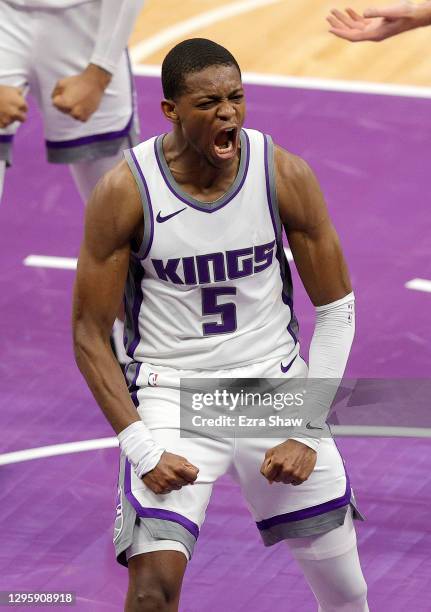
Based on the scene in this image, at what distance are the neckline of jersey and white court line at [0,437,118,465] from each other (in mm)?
→ 2275

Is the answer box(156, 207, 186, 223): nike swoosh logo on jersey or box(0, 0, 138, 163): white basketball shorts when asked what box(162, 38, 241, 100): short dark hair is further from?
box(0, 0, 138, 163): white basketball shorts

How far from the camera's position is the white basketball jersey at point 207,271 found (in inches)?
199

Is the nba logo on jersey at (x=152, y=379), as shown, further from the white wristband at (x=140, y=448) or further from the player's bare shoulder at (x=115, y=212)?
the player's bare shoulder at (x=115, y=212)

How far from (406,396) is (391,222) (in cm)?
186

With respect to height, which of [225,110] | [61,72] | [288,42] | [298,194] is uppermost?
[225,110]

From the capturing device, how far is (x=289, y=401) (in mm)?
5230

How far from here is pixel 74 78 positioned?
7.29 meters

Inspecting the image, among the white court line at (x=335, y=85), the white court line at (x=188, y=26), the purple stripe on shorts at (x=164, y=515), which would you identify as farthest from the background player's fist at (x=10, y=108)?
the white court line at (x=188, y=26)

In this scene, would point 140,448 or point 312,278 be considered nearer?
point 140,448

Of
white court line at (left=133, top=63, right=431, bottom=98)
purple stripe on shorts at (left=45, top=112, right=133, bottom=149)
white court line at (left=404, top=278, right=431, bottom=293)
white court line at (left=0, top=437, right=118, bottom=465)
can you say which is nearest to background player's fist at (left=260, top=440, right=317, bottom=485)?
white court line at (left=0, top=437, right=118, bottom=465)

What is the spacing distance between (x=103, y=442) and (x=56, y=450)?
210 mm

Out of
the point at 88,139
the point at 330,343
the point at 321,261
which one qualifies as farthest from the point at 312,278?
the point at 88,139

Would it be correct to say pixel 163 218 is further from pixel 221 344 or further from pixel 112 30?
pixel 112 30

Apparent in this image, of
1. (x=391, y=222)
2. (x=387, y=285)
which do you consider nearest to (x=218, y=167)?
(x=387, y=285)
